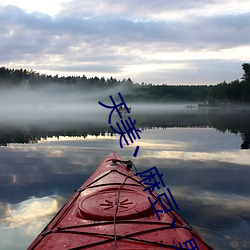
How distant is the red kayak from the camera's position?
4.25 metres

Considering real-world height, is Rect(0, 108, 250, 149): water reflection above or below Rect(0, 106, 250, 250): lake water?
above

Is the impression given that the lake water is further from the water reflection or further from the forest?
the forest

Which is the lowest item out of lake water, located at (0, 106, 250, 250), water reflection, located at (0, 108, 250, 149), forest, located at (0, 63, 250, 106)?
lake water, located at (0, 106, 250, 250)

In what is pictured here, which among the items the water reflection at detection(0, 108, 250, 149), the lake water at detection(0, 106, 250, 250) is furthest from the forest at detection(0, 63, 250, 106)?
the lake water at detection(0, 106, 250, 250)

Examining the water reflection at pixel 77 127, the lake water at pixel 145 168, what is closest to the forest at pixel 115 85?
the water reflection at pixel 77 127

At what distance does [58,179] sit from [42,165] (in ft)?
8.42

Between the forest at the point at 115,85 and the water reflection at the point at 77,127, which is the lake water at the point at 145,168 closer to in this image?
the water reflection at the point at 77,127

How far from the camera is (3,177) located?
11297 millimetres

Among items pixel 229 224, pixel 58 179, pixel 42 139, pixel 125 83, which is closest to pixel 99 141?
pixel 42 139

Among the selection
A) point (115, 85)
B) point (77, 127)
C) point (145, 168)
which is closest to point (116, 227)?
point (145, 168)

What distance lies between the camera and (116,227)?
4660 millimetres

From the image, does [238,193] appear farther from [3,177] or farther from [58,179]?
[3,177]

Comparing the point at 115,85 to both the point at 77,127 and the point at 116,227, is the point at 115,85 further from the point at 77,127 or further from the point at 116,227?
the point at 116,227

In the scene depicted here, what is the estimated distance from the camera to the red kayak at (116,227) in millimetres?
4254
